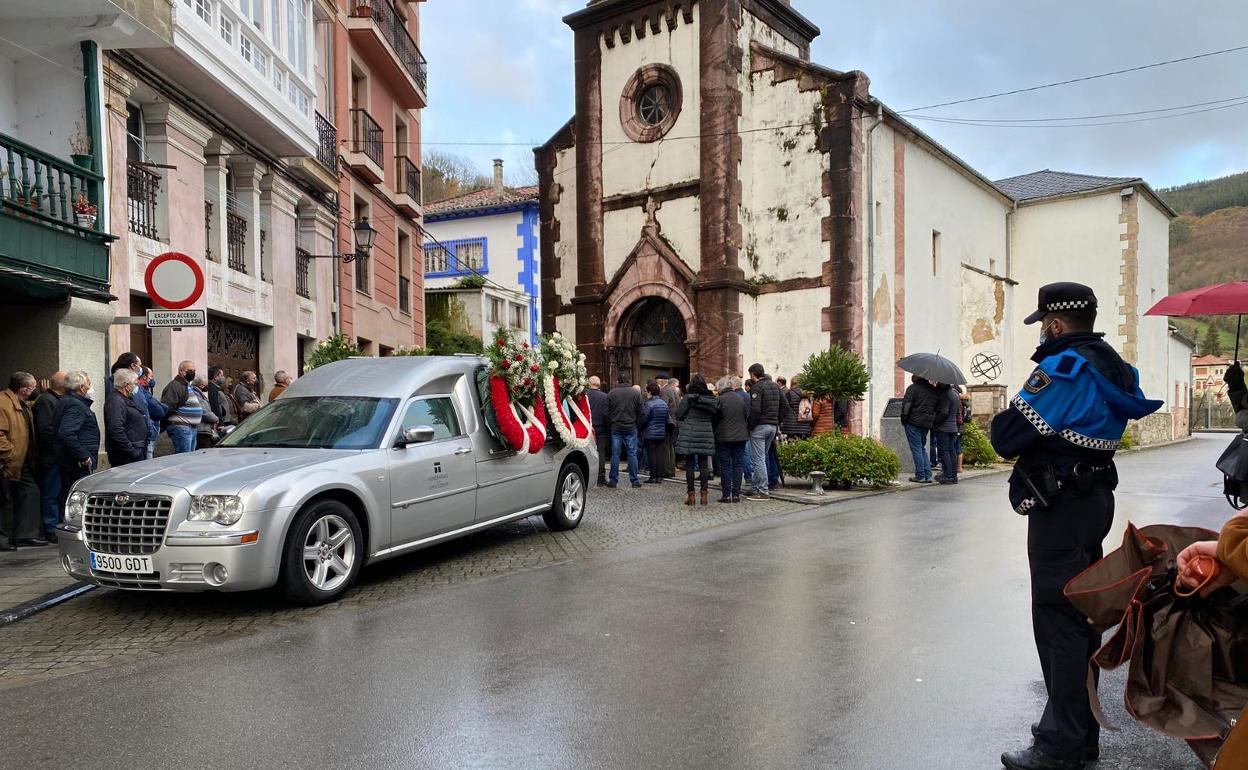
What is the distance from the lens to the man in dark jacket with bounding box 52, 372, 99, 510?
885 centimetres

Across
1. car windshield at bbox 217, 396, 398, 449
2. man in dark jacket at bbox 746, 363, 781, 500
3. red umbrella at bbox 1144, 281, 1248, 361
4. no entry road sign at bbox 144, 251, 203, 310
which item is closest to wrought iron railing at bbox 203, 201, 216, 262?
no entry road sign at bbox 144, 251, 203, 310

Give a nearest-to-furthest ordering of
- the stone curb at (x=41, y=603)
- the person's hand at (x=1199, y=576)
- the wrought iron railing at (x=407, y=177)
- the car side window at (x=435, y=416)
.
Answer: the person's hand at (x=1199, y=576) < the stone curb at (x=41, y=603) < the car side window at (x=435, y=416) < the wrought iron railing at (x=407, y=177)

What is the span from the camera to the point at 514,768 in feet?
11.9

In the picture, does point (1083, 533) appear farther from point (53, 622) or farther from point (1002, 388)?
point (1002, 388)

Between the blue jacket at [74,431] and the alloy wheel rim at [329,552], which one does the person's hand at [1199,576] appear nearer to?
the alloy wheel rim at [329,552]

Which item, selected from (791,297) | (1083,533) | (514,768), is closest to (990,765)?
(1083,533)

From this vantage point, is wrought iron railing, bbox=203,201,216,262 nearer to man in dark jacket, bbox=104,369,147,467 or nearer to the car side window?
man in dark jacket, bbox=104,369,147,467

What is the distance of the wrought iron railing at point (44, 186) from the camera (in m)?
9.87

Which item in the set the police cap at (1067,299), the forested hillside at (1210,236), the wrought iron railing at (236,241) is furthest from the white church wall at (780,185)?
the forested hillside at (1210,236)

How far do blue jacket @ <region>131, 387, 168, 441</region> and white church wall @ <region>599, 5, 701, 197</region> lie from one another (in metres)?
13.6

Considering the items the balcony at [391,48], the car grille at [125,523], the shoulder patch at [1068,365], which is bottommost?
the car grille at [125,523]

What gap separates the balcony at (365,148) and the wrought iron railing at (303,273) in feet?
9.36

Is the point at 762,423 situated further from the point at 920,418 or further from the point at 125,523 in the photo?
the point at 125,523

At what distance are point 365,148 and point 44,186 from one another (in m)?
11.0
